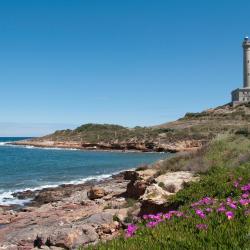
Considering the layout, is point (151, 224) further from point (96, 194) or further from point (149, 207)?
point (96, 194)

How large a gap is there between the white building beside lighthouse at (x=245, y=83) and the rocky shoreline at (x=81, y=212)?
293 feet

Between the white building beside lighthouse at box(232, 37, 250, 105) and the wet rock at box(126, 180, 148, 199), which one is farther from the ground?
the white building beside lighthouse at box(232, 37, 250, 105)

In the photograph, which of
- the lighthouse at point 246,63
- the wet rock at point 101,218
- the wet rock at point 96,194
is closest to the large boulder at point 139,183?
the wet rock at point 96,194

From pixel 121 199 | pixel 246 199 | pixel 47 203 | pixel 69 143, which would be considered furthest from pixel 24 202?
pixel 69 143

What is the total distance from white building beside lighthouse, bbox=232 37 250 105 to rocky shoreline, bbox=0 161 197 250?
89397mm

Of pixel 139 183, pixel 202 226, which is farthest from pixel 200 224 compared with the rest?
pixel 139 183

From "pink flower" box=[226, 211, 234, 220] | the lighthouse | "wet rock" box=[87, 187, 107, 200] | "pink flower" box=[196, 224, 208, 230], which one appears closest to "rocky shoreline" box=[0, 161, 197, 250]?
"wet rock" box=[87, 187, 107, 200]

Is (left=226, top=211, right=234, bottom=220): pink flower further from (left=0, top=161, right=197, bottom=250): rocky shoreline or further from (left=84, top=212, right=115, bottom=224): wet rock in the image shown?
(left=84, top=212, right=115, bottom=224): wet rock

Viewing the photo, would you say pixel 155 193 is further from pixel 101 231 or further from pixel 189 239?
pixel 189 239

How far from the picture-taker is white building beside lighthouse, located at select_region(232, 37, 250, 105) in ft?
360

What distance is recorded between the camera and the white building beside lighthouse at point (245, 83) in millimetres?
109750

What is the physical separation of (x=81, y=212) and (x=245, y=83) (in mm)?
99625

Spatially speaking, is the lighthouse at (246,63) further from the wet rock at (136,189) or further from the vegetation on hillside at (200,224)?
the vegetation on hillside at (200,224)

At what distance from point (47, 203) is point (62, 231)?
40.4 ft
